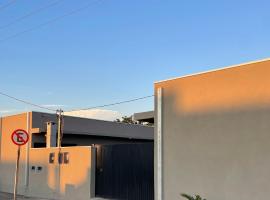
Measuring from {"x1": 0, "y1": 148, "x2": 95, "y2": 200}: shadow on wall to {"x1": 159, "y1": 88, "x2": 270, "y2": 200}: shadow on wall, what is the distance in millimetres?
4943

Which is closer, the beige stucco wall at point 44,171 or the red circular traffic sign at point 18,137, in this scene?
the red circular traffic sign at point 18,137

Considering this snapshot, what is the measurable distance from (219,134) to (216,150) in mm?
451

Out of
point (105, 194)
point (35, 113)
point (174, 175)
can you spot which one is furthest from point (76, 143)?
point (174, 175)

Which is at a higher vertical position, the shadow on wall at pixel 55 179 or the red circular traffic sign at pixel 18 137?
the red circular traffic sign at pixel 18 137

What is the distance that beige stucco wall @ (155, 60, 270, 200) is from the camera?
1060cm

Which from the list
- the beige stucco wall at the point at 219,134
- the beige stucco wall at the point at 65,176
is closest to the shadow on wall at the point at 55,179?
the beige stucco wall at the point at 65,176

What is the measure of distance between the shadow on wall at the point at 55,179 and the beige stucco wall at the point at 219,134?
4.92 metres

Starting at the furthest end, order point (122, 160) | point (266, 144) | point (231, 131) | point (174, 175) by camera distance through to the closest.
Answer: point (122, 160) < point (174, 175) < point (231, 131) < point (266, 144)

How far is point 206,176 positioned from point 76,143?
591 inches

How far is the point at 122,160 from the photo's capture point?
50.8ft

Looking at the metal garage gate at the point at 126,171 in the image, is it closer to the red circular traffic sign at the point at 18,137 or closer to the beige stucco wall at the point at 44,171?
the beige stucco wall at the point at 44,171

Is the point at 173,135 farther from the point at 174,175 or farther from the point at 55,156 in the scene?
the point at 55,156

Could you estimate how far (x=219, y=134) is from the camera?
1157cm

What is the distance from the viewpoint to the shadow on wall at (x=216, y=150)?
10578 mm
